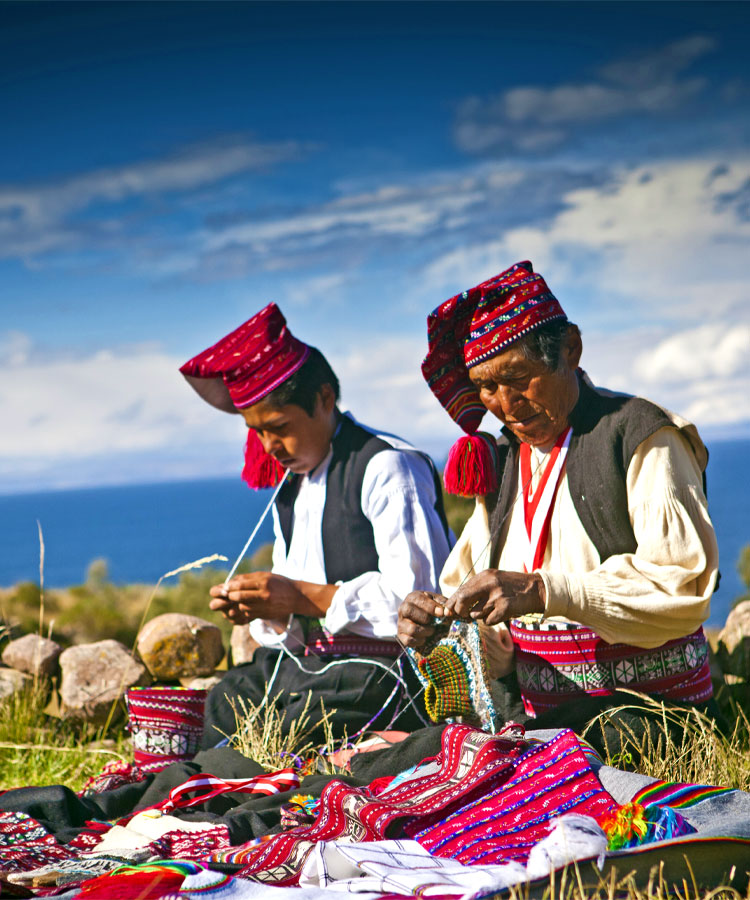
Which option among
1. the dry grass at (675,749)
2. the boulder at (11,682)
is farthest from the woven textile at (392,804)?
the boulder at (11,682)

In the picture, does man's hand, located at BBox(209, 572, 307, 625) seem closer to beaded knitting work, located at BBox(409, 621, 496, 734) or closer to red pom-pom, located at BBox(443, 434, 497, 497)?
beaded knitting work, located at BBox(409, 621, 496, 734)

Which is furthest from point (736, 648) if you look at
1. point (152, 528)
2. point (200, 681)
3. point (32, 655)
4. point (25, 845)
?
point (152, 528)

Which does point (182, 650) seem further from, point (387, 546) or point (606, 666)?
point (606, 666)

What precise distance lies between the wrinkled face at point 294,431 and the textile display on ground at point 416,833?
4.45ft

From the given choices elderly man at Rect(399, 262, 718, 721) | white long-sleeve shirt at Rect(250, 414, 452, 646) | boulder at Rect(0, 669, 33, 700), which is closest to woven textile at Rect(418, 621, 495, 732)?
elderly man at Rect(399, 262, 718, 721)

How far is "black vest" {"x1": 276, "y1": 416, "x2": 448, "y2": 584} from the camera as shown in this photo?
13.6 feet

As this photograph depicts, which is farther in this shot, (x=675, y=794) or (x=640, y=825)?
(x=675, y=794)

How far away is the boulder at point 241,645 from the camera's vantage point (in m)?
5.98

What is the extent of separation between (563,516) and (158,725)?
83.9 inches

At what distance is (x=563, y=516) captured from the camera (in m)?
3.42

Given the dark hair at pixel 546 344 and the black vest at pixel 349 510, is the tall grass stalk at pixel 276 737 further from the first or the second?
the dark hair at pixel 546 344

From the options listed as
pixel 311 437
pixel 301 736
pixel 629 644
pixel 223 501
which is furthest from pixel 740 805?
pixel 223 501

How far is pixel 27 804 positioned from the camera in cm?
351

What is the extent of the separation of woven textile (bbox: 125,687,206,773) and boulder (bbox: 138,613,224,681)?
4.75ft
